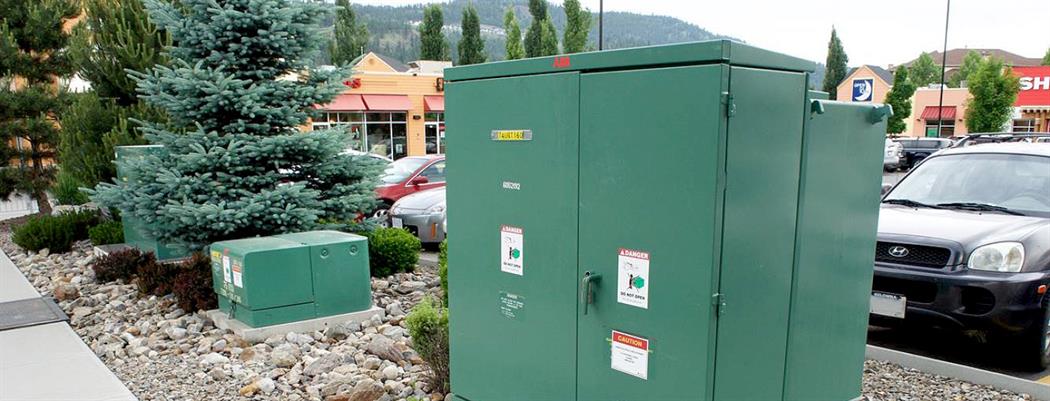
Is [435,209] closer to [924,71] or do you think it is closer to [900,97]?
[900,97]

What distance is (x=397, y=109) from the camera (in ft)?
110

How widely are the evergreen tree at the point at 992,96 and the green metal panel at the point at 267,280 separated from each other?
42541mm

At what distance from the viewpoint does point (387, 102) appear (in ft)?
109

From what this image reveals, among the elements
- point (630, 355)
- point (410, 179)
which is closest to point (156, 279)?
point (410, 179)

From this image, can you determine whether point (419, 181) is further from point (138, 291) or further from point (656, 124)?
point (656, 124)

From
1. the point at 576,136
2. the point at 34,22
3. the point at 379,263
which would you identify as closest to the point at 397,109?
the point at 34,22

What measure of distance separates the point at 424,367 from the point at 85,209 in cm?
969

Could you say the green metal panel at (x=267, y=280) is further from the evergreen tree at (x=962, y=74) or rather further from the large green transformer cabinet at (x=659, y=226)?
the evergreen tree at (x=962, y=74)

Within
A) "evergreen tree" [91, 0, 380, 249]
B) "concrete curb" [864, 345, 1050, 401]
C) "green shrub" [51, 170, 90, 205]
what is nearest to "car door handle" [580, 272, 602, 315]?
"concrete curb" [864, 345, 1050, 401]

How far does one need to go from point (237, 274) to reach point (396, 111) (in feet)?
94.6

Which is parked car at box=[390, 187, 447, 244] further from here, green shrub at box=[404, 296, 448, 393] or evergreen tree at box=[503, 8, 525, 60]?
evergreen tree at box=[503, 8, 525, 60]

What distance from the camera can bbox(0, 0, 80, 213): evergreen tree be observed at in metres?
12.6

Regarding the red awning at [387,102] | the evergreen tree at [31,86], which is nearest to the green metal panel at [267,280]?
the evergreen tree at [31,86]

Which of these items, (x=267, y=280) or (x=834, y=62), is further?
(x=834, y=62)
